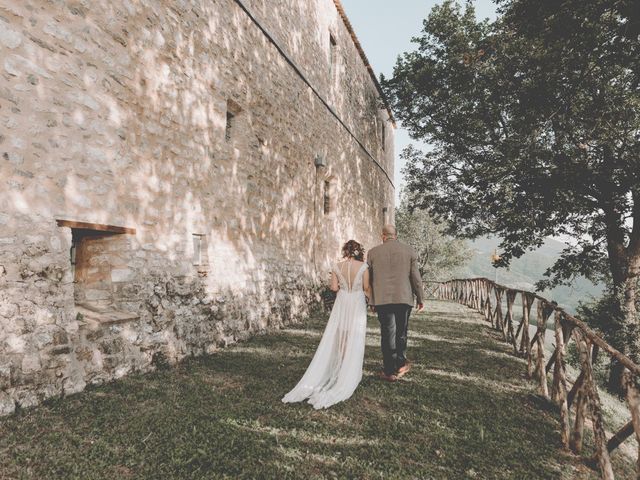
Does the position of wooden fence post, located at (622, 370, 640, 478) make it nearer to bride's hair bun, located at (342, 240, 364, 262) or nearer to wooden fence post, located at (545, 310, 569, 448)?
wooden fence post, located at (545, 310, 569, 448)

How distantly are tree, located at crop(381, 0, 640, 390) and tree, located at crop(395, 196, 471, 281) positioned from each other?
711 inches

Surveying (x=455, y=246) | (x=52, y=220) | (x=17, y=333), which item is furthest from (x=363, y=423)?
(x=455, y=246)

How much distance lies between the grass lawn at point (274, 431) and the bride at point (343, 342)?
9.0 inches

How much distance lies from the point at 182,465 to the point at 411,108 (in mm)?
14658

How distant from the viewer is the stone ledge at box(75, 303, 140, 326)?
386 cm

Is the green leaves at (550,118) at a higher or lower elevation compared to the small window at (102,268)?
higher

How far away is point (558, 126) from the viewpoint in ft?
25.9

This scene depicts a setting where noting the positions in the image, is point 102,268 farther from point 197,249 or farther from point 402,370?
point 402,370

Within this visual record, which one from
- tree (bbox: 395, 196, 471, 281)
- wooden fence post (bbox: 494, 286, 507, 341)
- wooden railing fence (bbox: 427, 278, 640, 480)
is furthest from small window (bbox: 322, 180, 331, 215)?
tree (bbox: 395, 196, 471, 281)

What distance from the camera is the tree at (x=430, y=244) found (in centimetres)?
3056

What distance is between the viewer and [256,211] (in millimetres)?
7020

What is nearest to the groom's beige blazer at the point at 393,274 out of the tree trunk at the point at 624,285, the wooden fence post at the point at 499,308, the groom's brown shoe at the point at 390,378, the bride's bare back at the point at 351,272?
the bride's bare back at the point at 351,272

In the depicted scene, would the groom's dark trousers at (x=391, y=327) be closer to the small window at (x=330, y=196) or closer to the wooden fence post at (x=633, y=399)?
the wooden fence post at (x=633, y=399)

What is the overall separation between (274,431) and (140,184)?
3110mm
